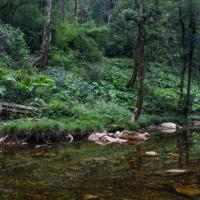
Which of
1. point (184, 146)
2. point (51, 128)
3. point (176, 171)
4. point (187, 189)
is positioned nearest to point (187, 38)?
point (184, 146)

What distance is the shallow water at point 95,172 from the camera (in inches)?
330

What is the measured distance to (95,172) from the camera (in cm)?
1047

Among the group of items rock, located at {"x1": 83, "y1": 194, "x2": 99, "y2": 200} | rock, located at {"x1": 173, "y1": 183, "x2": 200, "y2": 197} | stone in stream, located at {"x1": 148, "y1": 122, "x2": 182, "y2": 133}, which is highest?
rock, located at {"x1": 173, "y1": 183, "x2": 200, "y2": 197}

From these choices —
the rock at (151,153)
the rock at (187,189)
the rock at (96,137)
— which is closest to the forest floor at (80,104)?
the rock at (96,137)

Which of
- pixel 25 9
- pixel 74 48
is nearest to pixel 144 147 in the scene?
pixel 25 9

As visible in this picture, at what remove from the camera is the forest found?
1559 centimetres

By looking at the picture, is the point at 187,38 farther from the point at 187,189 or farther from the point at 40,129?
the point at 187,189

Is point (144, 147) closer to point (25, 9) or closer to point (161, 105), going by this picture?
point (161, 105)

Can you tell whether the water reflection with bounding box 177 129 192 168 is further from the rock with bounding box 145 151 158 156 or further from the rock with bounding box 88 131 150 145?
the rock with bounding box 88 131 150 145

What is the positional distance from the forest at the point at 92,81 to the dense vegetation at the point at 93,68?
0.15ft

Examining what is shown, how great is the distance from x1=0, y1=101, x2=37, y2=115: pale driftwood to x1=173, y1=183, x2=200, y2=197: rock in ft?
31.0

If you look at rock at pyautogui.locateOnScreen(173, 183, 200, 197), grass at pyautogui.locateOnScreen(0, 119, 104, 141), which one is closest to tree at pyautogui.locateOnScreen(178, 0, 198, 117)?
grass at pyautogui.locateOnScreen(0, 119, 104, 141)

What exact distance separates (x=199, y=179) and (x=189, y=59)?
18.8 metres

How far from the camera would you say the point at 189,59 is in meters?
27.6
